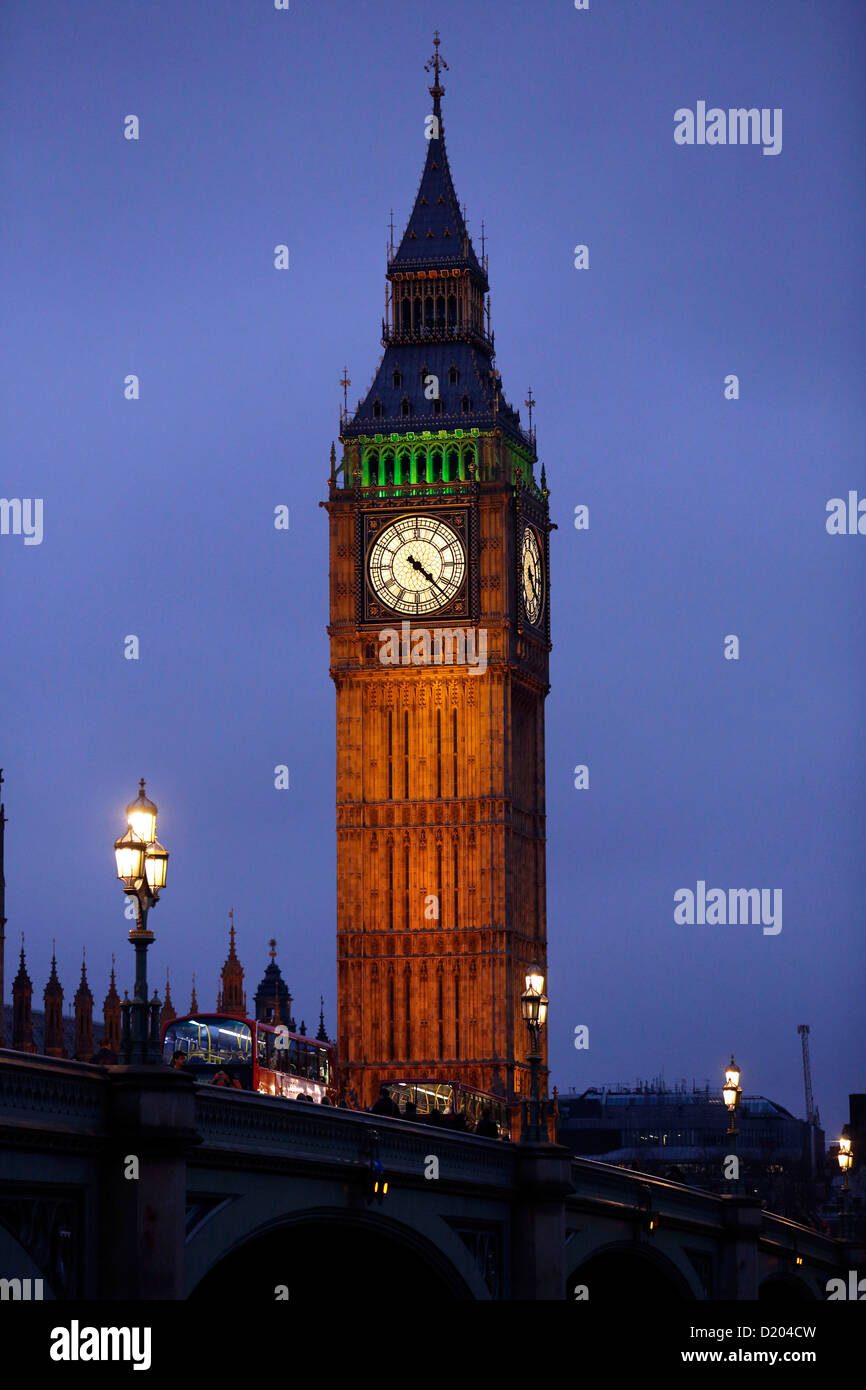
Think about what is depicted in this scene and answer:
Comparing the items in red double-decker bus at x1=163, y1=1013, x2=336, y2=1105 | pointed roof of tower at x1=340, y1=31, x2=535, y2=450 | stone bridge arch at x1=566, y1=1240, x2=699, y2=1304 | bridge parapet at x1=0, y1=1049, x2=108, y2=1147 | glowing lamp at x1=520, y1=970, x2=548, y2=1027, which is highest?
pointed roof of tower at x1=340, y1=31, x2=535, y2=450

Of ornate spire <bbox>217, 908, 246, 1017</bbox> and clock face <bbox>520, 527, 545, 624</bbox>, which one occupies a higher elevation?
clock face <bbox>520, 527, 545, 624</bbox>

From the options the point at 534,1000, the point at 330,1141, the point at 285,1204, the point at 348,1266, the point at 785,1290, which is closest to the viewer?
the point at 285,1204

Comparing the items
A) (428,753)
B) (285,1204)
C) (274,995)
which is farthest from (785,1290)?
(274,995)

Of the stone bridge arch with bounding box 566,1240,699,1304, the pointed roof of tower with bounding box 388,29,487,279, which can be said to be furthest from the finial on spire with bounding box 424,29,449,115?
the stone bridge arch with bounding box 566,1240,699,1304

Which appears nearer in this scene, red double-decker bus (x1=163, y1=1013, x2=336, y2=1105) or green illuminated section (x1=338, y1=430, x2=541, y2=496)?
red double-decker bus (x1=163, y1=1013, x2=336, y2=1105)

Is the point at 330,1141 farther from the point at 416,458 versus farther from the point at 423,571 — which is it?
the point at 416,458

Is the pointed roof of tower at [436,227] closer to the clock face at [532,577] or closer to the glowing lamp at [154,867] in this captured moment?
the clock face at [532,577]

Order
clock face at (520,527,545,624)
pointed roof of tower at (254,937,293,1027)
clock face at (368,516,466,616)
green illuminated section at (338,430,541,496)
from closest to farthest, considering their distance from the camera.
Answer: clock face at (368,516,466,616)
green illuminated section at (338,430,541,496)
clock face at (520,527,545,624)
pointed roof of tower at (254,937,293,1027)

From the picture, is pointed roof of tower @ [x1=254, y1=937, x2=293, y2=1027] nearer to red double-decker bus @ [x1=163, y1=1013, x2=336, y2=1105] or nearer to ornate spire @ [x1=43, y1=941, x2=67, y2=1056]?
ornate spire @ [x1=43, y1=941, x2=67, y2=1056]
